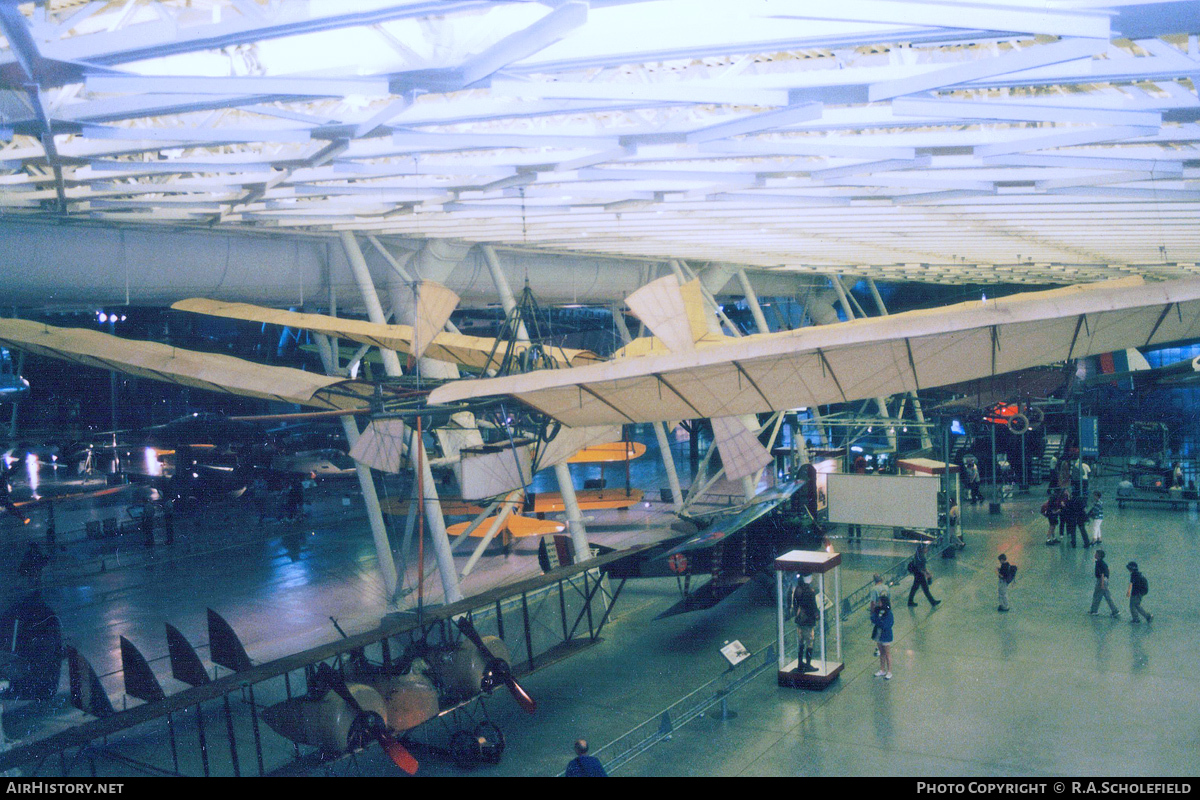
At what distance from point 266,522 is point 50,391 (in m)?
7.97

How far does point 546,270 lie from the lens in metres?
20.4

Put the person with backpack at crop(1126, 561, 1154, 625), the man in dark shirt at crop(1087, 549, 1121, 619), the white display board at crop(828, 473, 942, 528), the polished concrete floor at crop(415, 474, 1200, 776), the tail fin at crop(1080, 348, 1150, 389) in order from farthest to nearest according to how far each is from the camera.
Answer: the tail fin at crop(1080, 348, 1150, 389), the white display board at crop(828, 473, 942, 528), the man in dark shirt at crop(1087, 549, 1121, 619), the person with backpack at crop(1126, 561, 1154, 625), the polished concrete floor at crop(415, 474, 1200, 776)

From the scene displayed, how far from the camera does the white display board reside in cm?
1945

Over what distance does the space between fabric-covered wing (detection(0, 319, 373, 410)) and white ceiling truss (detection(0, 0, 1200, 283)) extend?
1.70 meters

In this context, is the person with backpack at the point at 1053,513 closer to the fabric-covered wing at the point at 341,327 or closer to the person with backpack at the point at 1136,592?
the person with backpack at the point at 1136,592

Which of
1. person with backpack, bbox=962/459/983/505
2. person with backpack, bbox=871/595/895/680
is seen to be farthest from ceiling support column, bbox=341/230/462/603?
person with backpack, bbox=962/459/983/505

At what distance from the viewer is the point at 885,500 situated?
66.3 ft

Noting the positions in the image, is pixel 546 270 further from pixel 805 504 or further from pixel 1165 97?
pixel 1165 97

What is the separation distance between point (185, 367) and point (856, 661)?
10874 mm

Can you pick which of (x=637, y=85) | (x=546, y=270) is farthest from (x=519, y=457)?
(x=546, y=270)

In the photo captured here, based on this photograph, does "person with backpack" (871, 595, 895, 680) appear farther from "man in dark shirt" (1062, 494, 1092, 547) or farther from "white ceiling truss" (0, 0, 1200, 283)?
"man in dark shirt" (1062, 494, 1092, 547)

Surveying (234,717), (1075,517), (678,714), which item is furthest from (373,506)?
(1075,517)

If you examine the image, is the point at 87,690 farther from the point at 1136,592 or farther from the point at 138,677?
the point at 1136,592

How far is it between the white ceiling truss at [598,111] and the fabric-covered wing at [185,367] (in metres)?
1.70
